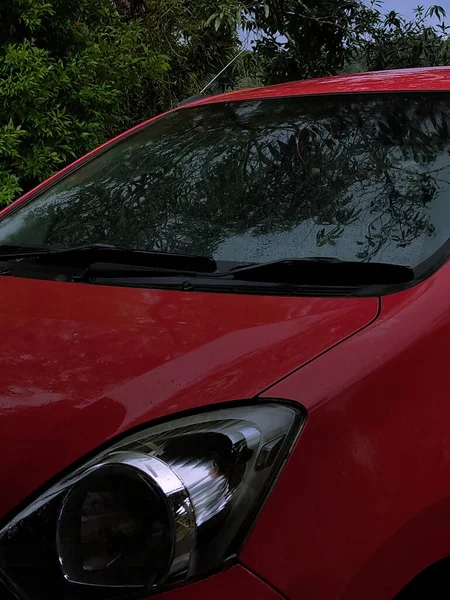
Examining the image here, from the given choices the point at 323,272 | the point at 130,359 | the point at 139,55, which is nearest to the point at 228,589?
the point at 130,359

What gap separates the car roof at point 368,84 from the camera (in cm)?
230

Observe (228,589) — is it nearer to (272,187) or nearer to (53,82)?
(272,187)

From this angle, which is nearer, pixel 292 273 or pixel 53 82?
pixel 292 273

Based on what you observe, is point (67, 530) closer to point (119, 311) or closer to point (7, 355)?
point (7, 355)

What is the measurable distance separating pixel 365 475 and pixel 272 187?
3.75ft

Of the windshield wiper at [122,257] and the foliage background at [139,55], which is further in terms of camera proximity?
the foliage background at [139,55]

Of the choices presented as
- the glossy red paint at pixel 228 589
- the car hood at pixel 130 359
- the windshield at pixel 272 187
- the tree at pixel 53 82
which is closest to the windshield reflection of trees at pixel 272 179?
the windshield at pixel 272 187

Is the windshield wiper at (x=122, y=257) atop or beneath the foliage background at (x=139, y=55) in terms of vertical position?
beneath

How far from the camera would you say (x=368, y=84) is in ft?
7.98

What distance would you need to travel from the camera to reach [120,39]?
633 centimetres

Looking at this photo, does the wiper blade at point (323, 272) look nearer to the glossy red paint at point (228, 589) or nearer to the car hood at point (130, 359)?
the car hood at point (130, 359)

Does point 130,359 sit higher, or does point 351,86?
point 351,86

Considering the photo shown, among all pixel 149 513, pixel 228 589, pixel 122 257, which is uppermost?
pixel 122 257

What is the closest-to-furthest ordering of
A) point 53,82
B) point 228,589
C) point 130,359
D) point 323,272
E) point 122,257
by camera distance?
1. point 228,589
2. point 130,359
3. point 323,272
4. point 122,257
5. point 53,82
